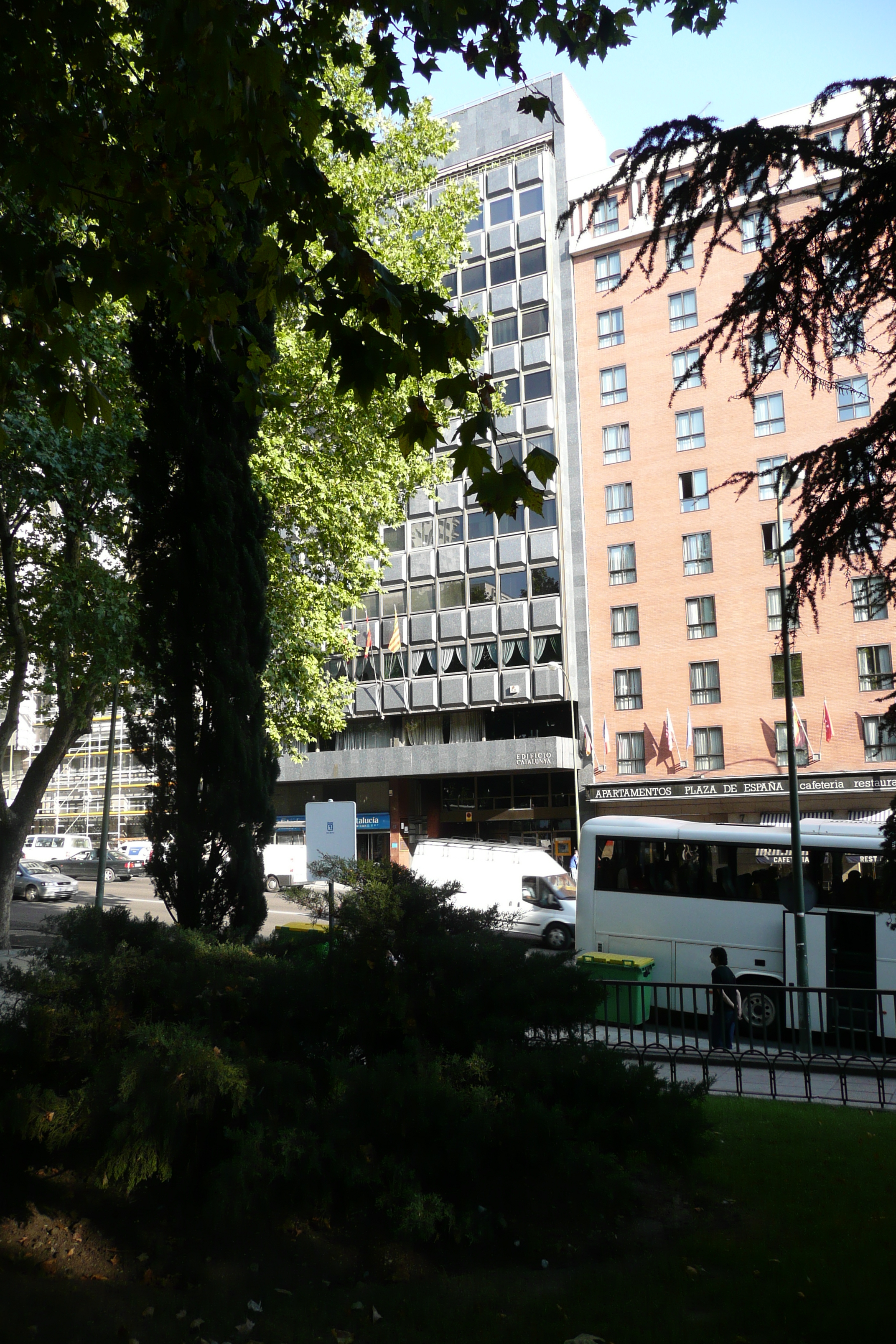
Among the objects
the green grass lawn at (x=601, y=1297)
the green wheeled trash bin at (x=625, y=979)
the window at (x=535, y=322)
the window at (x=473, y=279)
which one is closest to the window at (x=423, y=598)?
the window at (x=535, y=322)

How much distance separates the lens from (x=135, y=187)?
6055mm

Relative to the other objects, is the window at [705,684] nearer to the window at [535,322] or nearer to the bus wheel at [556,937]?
the bus wheel at [556,937]

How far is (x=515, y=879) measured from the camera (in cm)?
2569

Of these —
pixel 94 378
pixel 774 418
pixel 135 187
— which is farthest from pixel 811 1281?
pixel 774 418

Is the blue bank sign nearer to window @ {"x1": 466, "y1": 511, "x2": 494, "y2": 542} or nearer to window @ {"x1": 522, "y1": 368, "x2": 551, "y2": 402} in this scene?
window @ {"x1": 466, "y1": 511, "x2": 494, "y2": 542}

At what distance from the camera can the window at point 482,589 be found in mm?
40031

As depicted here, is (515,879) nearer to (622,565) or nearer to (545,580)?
(545,580)

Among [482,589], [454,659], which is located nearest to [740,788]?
[454,659]

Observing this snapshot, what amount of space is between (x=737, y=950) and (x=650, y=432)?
2696 cm

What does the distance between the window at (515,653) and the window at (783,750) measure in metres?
9.88

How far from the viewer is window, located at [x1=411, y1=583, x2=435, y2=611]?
4141cm

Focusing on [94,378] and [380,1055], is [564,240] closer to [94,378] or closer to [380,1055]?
[94,378]

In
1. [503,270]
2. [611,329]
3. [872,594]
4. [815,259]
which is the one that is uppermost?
[503,270]

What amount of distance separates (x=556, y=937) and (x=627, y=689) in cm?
1527
